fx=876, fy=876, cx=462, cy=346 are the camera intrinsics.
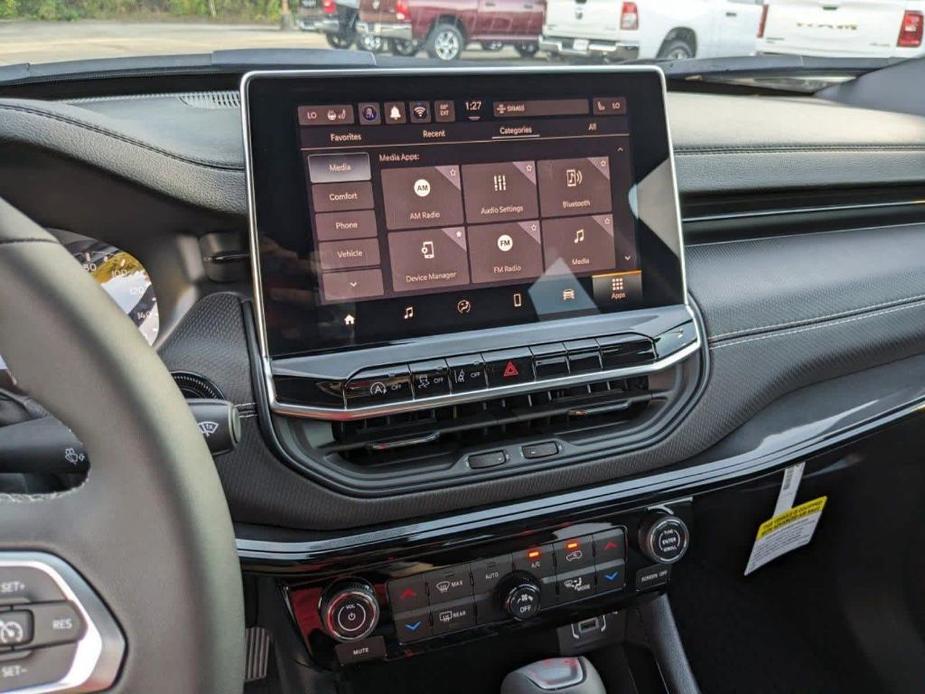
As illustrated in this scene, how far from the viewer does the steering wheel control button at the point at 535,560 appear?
4.07ft

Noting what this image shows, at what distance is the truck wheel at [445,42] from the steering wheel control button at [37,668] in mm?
1137

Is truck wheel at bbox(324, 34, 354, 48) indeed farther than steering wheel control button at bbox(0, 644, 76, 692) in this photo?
→ Yes

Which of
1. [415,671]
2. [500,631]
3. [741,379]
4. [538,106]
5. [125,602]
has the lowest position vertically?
[415,671]

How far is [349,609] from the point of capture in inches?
46.1

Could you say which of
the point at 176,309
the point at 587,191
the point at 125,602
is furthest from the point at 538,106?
the point at 125,602

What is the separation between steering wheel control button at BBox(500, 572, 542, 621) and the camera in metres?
1.22

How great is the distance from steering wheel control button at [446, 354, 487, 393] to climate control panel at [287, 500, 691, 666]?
0.23 m

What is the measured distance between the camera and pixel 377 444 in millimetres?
1101

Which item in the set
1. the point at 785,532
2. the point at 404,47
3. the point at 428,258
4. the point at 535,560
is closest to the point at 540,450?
the point at 535,560

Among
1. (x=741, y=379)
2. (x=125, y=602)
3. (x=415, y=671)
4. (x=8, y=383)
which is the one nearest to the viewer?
(x=125, y=602)

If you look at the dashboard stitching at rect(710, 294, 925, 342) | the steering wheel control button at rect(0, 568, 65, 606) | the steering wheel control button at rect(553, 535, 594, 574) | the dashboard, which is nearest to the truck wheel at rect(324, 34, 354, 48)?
the dashboard

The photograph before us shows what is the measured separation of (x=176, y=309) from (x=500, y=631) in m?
0.65

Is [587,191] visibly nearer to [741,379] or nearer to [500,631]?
[741,379]

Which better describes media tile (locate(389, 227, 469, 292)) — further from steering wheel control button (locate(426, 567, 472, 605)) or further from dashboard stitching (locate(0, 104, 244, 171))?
steering wheel control button (locate(426, 567, 472, 605))
